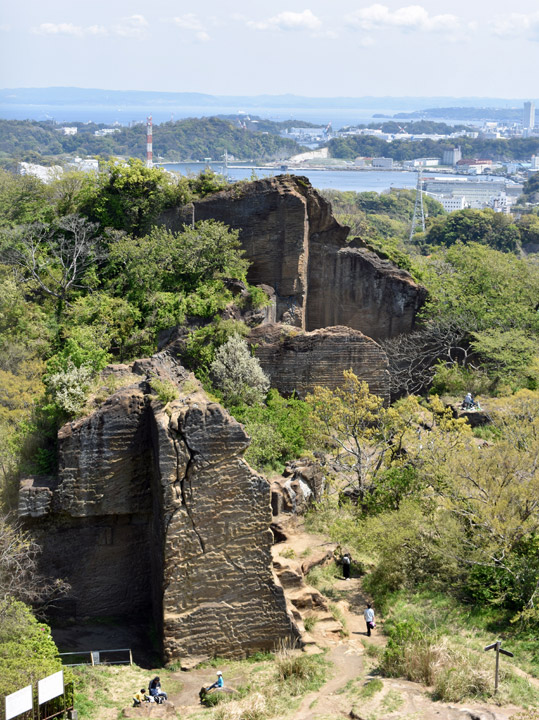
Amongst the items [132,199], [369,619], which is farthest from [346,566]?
[132,199]

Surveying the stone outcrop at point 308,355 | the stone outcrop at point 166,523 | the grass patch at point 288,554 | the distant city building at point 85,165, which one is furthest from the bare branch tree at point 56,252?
the grass patch at point 288,554

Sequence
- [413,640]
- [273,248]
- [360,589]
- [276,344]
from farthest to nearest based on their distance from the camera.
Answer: [273,248] → [276,344] → [360,589] → [413,640]

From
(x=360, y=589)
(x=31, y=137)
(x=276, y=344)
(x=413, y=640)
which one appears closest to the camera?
(x=413, y=640)

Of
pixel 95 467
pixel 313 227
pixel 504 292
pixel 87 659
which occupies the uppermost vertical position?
pixel 313 227

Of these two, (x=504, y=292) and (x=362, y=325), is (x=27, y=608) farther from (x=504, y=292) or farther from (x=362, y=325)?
(x=504, y=292)

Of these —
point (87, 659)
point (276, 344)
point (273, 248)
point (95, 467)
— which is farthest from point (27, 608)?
point (273, 248)

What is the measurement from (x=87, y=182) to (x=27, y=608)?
19.8 meters

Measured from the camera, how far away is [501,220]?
259 ft

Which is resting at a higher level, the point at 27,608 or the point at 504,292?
the point at 504,292

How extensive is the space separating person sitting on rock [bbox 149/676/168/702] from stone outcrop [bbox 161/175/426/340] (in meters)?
16.4

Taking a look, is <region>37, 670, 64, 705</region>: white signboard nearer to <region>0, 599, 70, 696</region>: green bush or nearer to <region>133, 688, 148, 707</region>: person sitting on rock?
<region>0, 599, 70, 696</region>: green bush

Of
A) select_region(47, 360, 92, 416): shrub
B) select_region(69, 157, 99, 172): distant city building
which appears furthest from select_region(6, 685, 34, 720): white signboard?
select_region(69, 157, 99, 172): distant city building

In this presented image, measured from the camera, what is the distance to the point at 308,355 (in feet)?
84.3

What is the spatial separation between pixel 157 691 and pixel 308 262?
18352 mm
